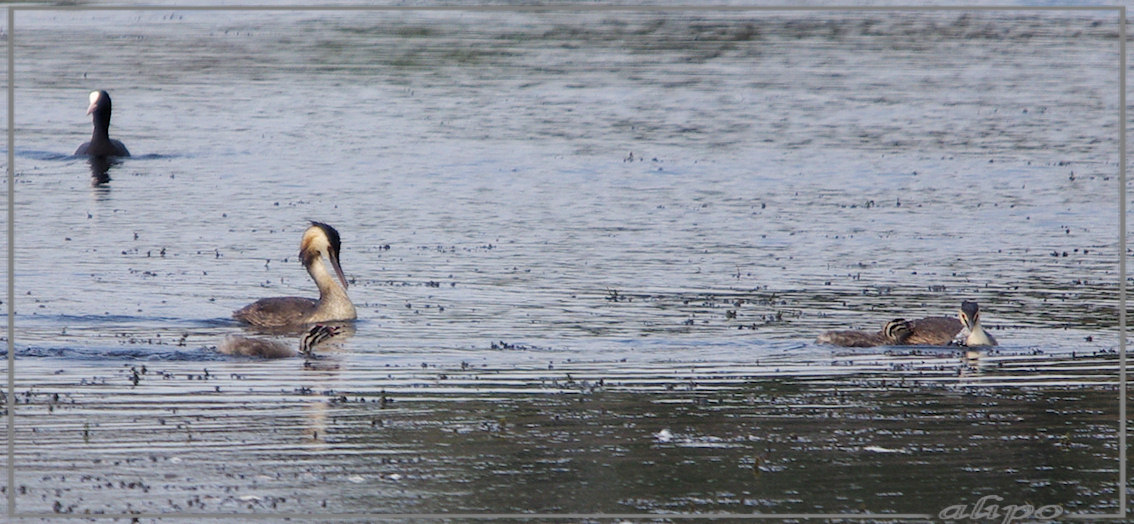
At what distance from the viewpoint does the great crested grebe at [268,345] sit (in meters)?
12.4

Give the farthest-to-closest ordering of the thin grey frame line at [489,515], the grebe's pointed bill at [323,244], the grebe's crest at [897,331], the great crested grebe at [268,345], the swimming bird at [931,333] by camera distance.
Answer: the grebe's pointed bill at [323,244], the swimming bird at [931,333], the grebe's crest at [897,331], the great crested grebe at [268,345], the thin grey frame line at [489,515]

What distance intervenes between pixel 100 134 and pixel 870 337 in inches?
604

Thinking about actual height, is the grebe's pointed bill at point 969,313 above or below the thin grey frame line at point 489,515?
above

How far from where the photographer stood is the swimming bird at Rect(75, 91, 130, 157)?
80.4 ft

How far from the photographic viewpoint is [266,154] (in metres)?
25.1

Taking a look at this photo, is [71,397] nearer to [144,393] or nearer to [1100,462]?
[144,393]

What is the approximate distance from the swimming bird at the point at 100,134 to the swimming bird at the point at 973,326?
15.5m

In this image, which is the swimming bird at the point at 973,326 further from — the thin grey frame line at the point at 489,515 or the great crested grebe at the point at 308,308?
the great crested grebe at the point at 308,308

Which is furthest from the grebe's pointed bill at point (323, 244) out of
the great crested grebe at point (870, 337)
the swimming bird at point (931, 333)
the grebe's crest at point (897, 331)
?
the swimming bird at point (931, 333)

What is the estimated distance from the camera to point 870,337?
12875 mm

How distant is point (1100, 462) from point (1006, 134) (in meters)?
18.1

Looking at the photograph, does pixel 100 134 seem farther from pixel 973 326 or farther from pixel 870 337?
pixel 973 326

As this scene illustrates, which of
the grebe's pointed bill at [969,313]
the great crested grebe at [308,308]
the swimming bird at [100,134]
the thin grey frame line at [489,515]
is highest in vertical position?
the swimming bird at [100,134]

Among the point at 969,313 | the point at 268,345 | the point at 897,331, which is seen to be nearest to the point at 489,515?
the point at 268,345
